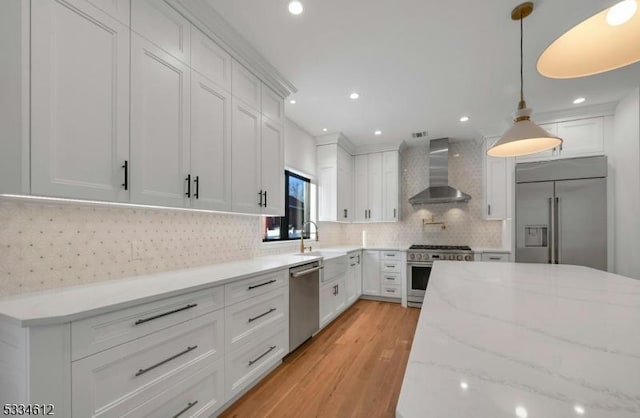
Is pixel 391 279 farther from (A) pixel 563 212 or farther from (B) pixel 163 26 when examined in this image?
(B) pixel 163 26

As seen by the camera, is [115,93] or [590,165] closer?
[115,93]

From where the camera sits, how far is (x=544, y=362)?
610mm

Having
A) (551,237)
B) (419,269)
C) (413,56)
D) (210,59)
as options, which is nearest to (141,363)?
(210,59)

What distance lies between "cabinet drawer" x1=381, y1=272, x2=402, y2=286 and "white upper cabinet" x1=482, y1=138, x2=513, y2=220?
1.62 meters

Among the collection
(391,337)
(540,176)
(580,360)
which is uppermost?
(540,176)

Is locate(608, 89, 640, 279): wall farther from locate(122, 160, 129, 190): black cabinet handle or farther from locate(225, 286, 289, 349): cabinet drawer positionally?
locate(122, 160, 129, 190): black cabinet handle

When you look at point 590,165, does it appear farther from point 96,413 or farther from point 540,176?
point 96,413

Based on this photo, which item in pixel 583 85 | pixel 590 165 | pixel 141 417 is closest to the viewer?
pixel 141 417

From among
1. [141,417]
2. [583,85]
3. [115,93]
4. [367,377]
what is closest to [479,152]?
[583,85]

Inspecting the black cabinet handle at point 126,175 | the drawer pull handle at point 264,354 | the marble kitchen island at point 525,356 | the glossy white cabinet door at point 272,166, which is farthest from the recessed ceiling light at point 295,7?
the drawer pull handle at point 264,354

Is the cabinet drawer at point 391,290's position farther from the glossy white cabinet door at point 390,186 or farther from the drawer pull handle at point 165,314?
the drawer pull handle at point 165,314

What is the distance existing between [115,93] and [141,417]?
1.61m

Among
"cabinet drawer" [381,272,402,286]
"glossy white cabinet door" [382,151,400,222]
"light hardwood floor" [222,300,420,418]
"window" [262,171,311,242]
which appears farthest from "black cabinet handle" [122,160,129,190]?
"glossy white cabinet door" [382,151,400,222]

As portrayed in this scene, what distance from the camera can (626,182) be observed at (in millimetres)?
2955
